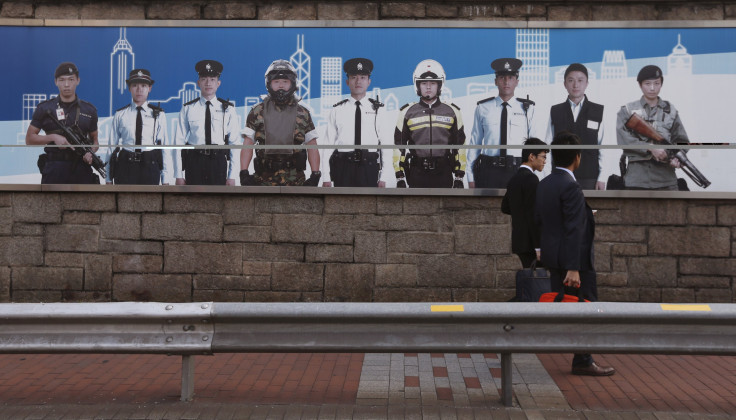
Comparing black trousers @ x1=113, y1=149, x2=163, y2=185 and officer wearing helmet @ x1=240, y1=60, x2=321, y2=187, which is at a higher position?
officer wearing helmet @ x1=240, y1=60, x2=321, y2=187

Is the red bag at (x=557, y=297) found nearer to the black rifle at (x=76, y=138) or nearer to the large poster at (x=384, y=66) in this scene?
the large poster at (x=384, y=66)

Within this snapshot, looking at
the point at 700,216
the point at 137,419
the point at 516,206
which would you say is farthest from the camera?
the point at 700,216

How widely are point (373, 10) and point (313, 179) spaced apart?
1.91 m

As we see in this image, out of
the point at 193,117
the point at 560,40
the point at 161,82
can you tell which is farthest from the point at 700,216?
the point at 161,82

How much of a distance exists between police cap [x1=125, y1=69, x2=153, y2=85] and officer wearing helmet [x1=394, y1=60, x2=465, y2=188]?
8.98 feet

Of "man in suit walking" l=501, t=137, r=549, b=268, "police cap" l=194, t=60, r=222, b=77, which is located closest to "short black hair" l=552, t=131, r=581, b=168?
"man in suit walking" l=501, t=137, r=549, b=268

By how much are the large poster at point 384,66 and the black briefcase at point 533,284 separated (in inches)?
94.3

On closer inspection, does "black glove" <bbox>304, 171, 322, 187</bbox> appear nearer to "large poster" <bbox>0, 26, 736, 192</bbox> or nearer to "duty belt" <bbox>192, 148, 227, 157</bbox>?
"large poster" <bbox>0, 26, 736, 192</bbox>

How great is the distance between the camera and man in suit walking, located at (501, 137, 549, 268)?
4957mm

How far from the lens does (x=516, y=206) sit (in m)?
5.06

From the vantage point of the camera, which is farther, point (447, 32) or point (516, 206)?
point (447, 32)

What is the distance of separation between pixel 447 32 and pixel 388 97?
923 millimetres

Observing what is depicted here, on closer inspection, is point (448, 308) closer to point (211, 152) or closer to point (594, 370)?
point (594, 370)

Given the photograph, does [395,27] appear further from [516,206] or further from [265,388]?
[265,388]
